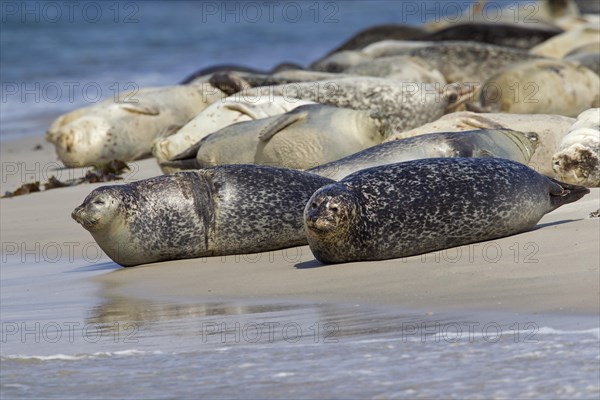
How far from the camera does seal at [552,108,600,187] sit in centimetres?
695

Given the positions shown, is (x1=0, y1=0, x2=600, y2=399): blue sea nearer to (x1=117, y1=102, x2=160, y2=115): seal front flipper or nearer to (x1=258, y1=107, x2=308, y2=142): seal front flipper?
(x1=258, y1=107, x2=308, y2=142): seal front flipper

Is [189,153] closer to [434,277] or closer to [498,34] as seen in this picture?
[434,277]

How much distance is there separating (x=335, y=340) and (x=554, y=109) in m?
7.71

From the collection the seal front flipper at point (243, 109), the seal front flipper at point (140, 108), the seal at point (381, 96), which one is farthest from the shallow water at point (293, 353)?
the seal front flipper at point (140, 108)

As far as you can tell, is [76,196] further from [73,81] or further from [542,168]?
[73,81]

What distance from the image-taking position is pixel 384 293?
4.71m

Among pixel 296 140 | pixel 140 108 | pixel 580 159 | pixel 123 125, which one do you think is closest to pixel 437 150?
pixel 580 159

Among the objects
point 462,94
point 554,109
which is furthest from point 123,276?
point 554,109

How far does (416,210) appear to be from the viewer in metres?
5.48

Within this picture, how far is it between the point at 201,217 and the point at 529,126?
2690mm

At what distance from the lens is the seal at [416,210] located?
5.38 metres

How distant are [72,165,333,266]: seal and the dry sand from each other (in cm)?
9

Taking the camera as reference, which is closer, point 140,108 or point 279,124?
point 279,124

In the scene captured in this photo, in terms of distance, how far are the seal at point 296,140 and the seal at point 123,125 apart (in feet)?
6.17
